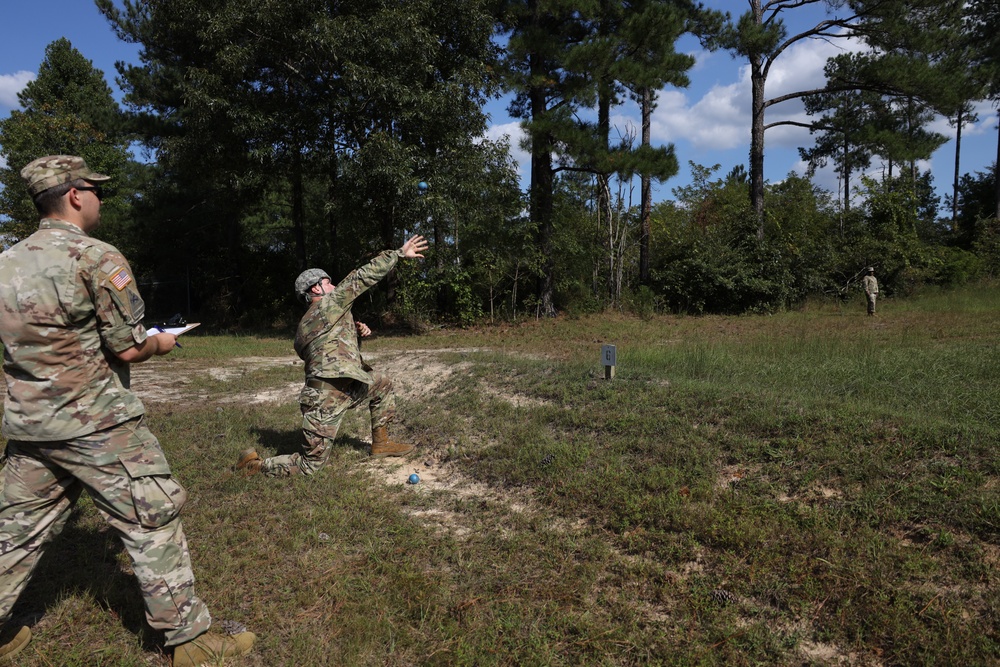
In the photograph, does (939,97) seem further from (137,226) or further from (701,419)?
(137,226)

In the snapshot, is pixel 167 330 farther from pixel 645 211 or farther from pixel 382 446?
pixel 645 211

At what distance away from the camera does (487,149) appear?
53.5ft

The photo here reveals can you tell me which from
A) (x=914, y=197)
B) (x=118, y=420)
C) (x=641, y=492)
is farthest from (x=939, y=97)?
(x=118, y=420)

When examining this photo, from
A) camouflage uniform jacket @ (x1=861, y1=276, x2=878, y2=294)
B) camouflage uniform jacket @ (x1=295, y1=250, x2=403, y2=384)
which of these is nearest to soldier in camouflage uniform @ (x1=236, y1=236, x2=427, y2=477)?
camouflage uniform jacket @ (x1=295, y1=250, x2=403, y2=384)

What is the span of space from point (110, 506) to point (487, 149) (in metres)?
14.7

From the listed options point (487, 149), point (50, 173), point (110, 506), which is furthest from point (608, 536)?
point (487, 149)

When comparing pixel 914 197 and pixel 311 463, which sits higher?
pixel 914 197

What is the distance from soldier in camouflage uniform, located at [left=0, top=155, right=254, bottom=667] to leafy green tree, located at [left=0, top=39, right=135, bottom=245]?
2028 centimetres

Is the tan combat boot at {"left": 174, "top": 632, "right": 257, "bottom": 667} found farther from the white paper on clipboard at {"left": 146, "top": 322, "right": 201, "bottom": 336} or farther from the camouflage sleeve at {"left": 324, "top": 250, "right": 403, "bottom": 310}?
the camouflage sleeve at {"left": 324, "top": 250, "right": 403, "bottom": 310}

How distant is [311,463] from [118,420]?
2.72 metres

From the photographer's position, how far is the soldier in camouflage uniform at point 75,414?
106 inches

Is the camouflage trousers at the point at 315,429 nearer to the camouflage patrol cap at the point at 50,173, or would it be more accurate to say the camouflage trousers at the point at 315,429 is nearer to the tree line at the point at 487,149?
the camouflage patrol cap at the point at 50,173

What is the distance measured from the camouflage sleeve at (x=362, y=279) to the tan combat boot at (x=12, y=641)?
2.85 meters

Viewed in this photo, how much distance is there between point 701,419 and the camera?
555 centimetres
